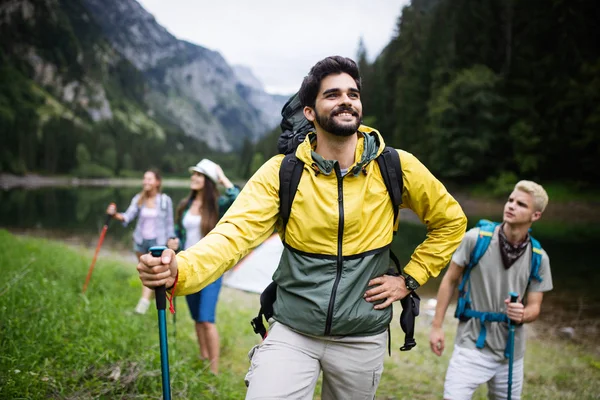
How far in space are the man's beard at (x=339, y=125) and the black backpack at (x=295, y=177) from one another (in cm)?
24

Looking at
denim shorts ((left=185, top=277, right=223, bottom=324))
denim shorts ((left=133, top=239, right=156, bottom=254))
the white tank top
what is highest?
the white tank top

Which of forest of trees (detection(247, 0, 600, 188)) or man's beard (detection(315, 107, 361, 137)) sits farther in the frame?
forest of trees (detection(247, 0, 600, 188))

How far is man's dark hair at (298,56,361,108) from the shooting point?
2.87 meters

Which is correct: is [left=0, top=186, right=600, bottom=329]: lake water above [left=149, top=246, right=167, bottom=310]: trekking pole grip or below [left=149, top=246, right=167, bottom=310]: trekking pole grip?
below

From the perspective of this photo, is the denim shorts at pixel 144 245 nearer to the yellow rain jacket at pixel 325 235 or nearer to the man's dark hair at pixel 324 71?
the yellow rain jacket at pixel 325 235

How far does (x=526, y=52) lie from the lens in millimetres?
38531

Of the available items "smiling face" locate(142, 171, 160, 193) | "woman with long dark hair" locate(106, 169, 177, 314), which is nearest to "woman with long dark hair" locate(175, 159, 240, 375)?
"woman with long dark hair" locate(106, 169, 177, 314)

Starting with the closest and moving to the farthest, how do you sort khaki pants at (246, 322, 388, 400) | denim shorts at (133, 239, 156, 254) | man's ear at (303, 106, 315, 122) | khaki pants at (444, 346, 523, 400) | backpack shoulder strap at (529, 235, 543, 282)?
1. khaki pants at (246, 322, 388, 400)
2. man's ear at (303, 106, 315, 122)
3. khaki pants at (444, 346, 523, 400)
4. backpack shoulder strap at (529, 235, 543, 282)
5. denim shorts at (133, 239, 156, 254)

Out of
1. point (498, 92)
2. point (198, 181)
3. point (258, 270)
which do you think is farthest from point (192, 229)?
point (498, 92)

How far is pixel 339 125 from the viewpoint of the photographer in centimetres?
274

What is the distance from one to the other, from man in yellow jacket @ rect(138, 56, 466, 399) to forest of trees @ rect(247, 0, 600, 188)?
104 ft

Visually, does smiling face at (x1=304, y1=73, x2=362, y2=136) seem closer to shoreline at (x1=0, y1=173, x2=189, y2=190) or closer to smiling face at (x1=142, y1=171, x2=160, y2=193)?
smiling face at (x1=142, y1=171, x2=160, y2=193)

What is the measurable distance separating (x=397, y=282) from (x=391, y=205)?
48 centimetres

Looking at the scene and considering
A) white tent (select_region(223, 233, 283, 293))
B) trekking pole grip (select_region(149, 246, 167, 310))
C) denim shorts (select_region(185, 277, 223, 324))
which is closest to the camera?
trekking pole grip (select_region(149, 246, 167, 310))
